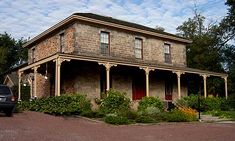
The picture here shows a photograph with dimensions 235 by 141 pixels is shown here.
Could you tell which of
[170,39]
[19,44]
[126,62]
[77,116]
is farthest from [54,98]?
[19,44]

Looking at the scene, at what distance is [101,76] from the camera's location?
94.2ft

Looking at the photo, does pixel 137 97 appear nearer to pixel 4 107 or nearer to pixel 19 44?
pixel 4 107

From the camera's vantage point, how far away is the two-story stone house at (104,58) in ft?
89.1

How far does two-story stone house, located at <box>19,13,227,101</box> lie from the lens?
27.2 m

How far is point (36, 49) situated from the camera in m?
34.1

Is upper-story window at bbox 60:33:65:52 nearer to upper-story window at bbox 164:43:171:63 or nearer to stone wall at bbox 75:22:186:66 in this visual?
stone wall at bbox 75:22:186:66

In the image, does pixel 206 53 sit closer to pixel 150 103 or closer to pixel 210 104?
pixel 210 104

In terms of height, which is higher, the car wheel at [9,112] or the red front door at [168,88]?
the red front door at [168,88]

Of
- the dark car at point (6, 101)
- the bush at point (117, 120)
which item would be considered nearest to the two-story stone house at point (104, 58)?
the dark car at point (6, 101)

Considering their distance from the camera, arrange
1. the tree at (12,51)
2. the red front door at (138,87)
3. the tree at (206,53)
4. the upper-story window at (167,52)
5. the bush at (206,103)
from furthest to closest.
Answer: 1. the tree at (12,51)
2. the tree at (206,53)
3. the upper-story window at (167,52)
4. the red front door at (138,87)
5. the bush at (206,103)

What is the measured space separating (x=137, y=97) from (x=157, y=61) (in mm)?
3769

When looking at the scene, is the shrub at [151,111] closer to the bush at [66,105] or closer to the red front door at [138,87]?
the bush at [66,105]

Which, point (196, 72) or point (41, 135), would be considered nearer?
point (41, 135)

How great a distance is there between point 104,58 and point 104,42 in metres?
3.62
